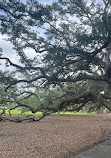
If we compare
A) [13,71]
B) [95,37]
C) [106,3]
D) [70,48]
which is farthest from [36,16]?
[106,3]

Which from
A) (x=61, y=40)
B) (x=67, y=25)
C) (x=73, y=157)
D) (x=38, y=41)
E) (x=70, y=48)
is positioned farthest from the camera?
(x=38, y=41)

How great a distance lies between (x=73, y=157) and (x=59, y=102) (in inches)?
109

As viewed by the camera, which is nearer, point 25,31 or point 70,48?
point 70,48

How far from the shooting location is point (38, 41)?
34.7 feet

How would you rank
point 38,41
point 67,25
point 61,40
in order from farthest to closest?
point 38,41 → point 67,25 → point 61,40

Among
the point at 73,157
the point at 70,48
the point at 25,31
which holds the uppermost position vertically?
the point at 25,31

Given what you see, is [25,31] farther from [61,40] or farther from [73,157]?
[73,157]

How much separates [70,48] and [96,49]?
122cm

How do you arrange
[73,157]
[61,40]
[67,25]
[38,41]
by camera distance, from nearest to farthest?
[73,157] < [61,40] < [67,25] < [38,41]

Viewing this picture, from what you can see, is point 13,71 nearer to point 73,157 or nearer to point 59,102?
point 59,102

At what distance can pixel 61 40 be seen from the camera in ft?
29.8

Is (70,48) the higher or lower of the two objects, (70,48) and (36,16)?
the lower

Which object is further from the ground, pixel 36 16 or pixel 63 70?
pixel 36 16

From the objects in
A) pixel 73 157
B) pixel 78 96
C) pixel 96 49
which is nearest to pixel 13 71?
pixel 78 96
